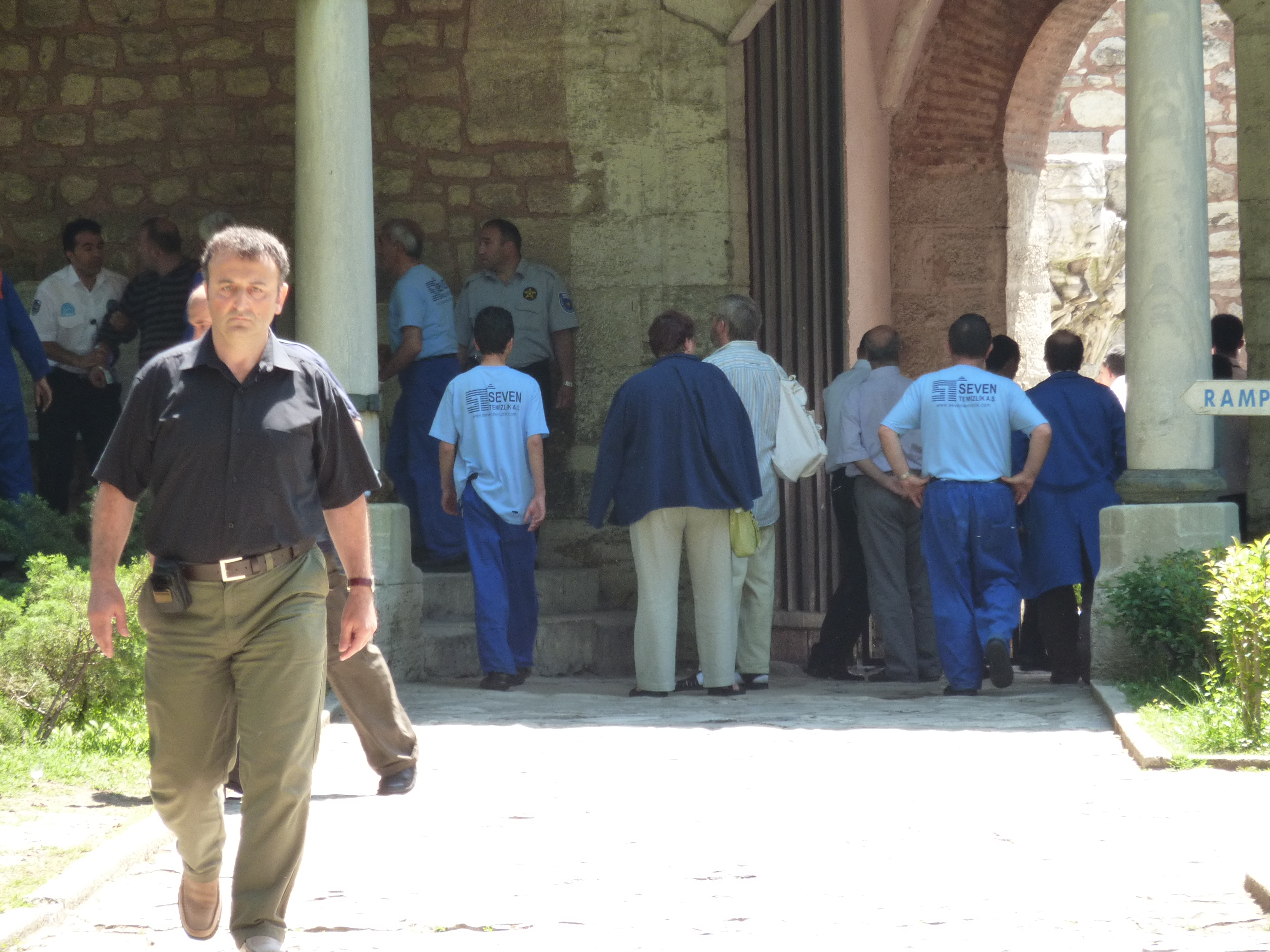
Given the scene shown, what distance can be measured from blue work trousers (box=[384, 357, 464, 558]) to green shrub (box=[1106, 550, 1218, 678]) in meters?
3.56

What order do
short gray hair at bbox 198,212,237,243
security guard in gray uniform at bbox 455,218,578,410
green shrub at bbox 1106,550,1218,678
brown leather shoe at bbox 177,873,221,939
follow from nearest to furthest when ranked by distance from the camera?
1. brown leather shoe at bbox 177,873,221,939
2. green shrub at bbox 1106,550,1218,678
3. short gray hair at bbox 198,212,237,243
4. security guard in gray uniform at bbox 455,218,578,410

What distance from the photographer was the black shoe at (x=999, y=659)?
738 centimetres

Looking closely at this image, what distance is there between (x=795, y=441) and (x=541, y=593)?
1.99 metres

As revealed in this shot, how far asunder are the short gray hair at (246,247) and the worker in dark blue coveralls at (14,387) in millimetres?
4853

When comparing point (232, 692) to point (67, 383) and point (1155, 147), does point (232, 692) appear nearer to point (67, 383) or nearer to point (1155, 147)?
point (1155, 147)

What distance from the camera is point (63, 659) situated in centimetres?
585

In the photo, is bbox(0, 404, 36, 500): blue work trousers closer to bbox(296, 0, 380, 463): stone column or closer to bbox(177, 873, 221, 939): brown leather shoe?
bbox(296, 0, 380, 463): stone column

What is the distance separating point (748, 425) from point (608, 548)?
2.31 metres

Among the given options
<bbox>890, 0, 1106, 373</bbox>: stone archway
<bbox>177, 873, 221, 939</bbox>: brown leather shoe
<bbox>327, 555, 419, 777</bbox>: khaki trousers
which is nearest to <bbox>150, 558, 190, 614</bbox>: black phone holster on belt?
<bbox>177, 873, 221, 939</bbox>: brown leather shoe

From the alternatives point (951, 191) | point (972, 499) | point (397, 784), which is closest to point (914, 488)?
point (972, 499)

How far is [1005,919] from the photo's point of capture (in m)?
3.71

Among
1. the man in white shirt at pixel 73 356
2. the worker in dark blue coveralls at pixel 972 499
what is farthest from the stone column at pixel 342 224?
the worker in dark blue coveralls at pixel 972 499

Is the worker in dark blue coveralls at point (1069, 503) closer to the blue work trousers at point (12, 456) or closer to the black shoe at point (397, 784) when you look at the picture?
the black shoe at point (397, 784)

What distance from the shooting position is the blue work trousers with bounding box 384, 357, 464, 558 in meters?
8.91
